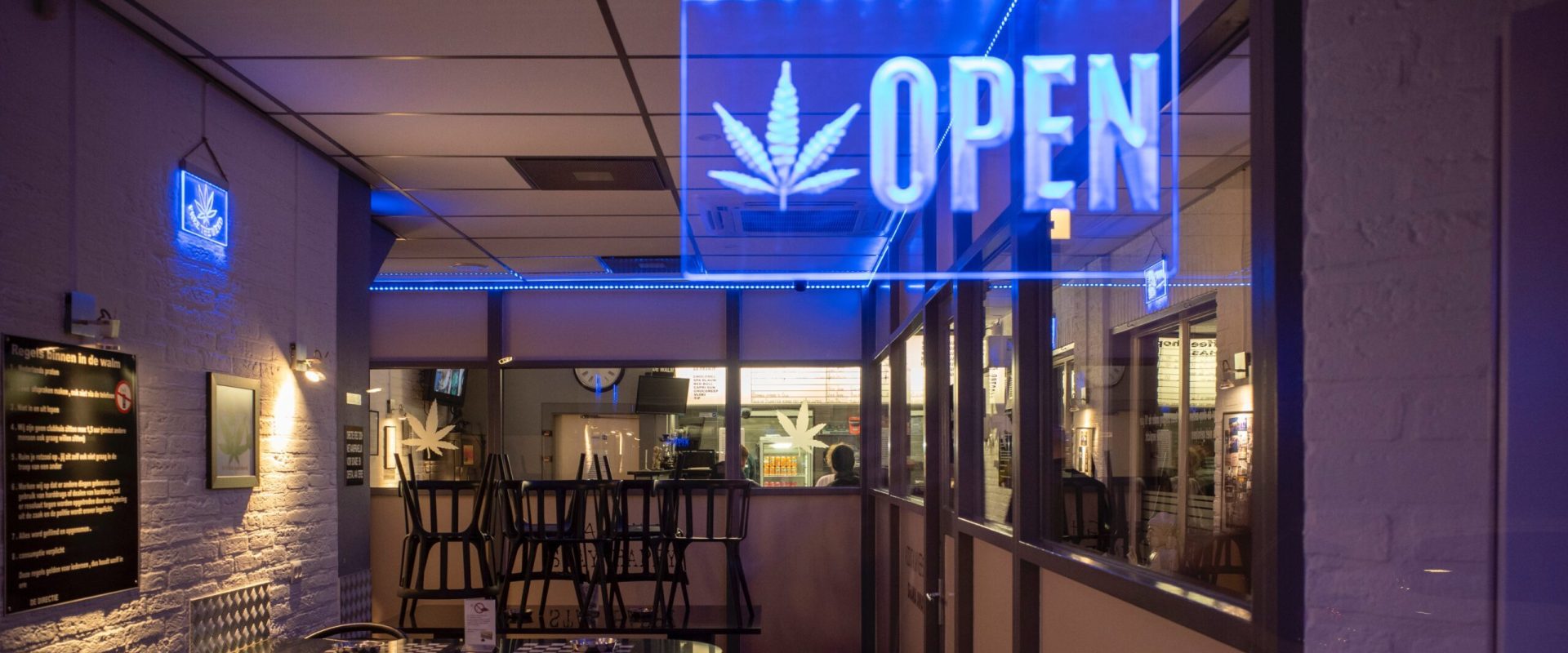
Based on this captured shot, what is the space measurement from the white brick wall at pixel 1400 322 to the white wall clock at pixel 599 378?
25.7 ft

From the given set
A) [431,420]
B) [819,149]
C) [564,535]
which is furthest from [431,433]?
[819,149]

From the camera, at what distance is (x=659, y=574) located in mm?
6723

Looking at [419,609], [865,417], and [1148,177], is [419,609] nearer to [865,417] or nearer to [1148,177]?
[865,417]

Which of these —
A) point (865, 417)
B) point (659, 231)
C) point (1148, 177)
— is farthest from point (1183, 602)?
point (865, 417)

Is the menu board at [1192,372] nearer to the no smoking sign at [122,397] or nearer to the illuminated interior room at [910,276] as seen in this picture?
the illuminated interior room at [910,276]

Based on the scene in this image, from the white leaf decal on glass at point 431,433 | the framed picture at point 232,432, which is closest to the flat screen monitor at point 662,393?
the white leaf decal on glass at point 431,433

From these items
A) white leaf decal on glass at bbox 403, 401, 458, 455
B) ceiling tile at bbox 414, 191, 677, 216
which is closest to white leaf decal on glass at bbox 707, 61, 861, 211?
ceiling tile at bbox 414, 191, 677, 216

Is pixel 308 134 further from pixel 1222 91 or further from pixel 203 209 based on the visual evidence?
pixel 1222 91

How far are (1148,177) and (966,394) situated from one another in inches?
88.7

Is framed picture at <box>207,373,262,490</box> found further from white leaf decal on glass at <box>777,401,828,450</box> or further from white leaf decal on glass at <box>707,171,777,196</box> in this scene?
white leaf decal on glass at <box>777,401,828,450</box>

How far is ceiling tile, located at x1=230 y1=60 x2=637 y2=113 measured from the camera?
4020mm

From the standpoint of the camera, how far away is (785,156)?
2.50 m

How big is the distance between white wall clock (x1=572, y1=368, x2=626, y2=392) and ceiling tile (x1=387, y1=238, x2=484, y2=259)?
1.48 metres

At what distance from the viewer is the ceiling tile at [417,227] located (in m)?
6.75
